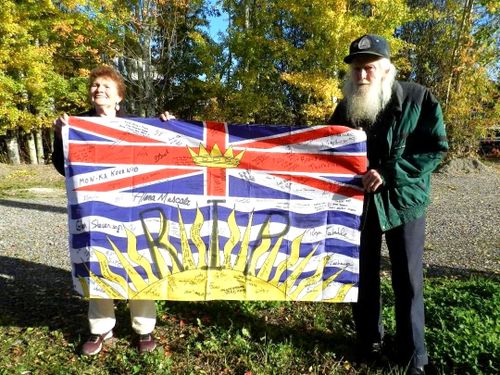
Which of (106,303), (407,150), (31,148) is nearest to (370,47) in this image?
(407,150)

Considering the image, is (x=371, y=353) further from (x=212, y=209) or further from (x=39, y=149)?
(x=39, y=149)

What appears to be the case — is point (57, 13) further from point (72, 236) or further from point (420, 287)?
point (420, 287)

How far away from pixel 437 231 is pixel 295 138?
214 inches

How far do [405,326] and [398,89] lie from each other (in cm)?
166

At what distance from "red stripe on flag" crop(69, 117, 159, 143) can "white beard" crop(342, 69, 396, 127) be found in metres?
1.49

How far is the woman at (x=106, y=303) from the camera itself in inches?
121

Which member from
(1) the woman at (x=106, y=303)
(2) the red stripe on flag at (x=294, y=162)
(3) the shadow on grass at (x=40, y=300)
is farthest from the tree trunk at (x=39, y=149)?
(2) the red stripe on flag at (x=294, y=162)

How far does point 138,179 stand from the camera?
3.08m

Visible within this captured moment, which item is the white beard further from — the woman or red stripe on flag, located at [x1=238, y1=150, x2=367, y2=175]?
the woman

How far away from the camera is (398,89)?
2.82m

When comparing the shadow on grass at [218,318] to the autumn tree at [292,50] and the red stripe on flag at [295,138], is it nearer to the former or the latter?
the red stripe on flag at [295,138]

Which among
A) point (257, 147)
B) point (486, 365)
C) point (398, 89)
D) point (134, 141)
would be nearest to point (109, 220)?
point (134, 141)

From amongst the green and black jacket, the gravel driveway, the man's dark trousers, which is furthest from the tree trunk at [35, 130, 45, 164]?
the green and black jacket

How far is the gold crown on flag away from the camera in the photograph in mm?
3094
